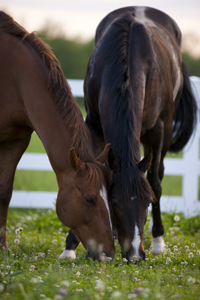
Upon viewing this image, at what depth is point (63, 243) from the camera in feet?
13.1

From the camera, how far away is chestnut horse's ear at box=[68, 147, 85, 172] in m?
2.62

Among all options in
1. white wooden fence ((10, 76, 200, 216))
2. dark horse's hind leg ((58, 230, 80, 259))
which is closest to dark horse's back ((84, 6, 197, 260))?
dark horse's hind leg ((58, 230, 80, 259))

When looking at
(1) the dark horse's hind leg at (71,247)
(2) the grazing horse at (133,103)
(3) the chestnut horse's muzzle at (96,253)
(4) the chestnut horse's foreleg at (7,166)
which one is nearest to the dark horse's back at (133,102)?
(2) the grazing horse at (133,103)

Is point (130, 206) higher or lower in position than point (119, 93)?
lower

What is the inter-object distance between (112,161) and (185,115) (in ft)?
8.84

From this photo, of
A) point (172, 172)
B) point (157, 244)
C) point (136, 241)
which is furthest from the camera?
point (172, 172)

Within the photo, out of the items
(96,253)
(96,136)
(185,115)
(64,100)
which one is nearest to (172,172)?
(185,115)

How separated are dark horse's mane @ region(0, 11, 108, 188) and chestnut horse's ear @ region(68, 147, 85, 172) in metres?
0.06

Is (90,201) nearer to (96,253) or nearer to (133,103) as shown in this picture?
(96,253)

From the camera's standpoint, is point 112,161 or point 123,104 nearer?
point 112,161

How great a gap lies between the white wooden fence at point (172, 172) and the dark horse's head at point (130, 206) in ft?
10.5

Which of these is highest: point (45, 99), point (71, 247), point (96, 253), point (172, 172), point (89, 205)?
point (45, 99)

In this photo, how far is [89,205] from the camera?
2693 millimetres

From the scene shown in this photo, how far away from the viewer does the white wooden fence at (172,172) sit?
19.1ft
